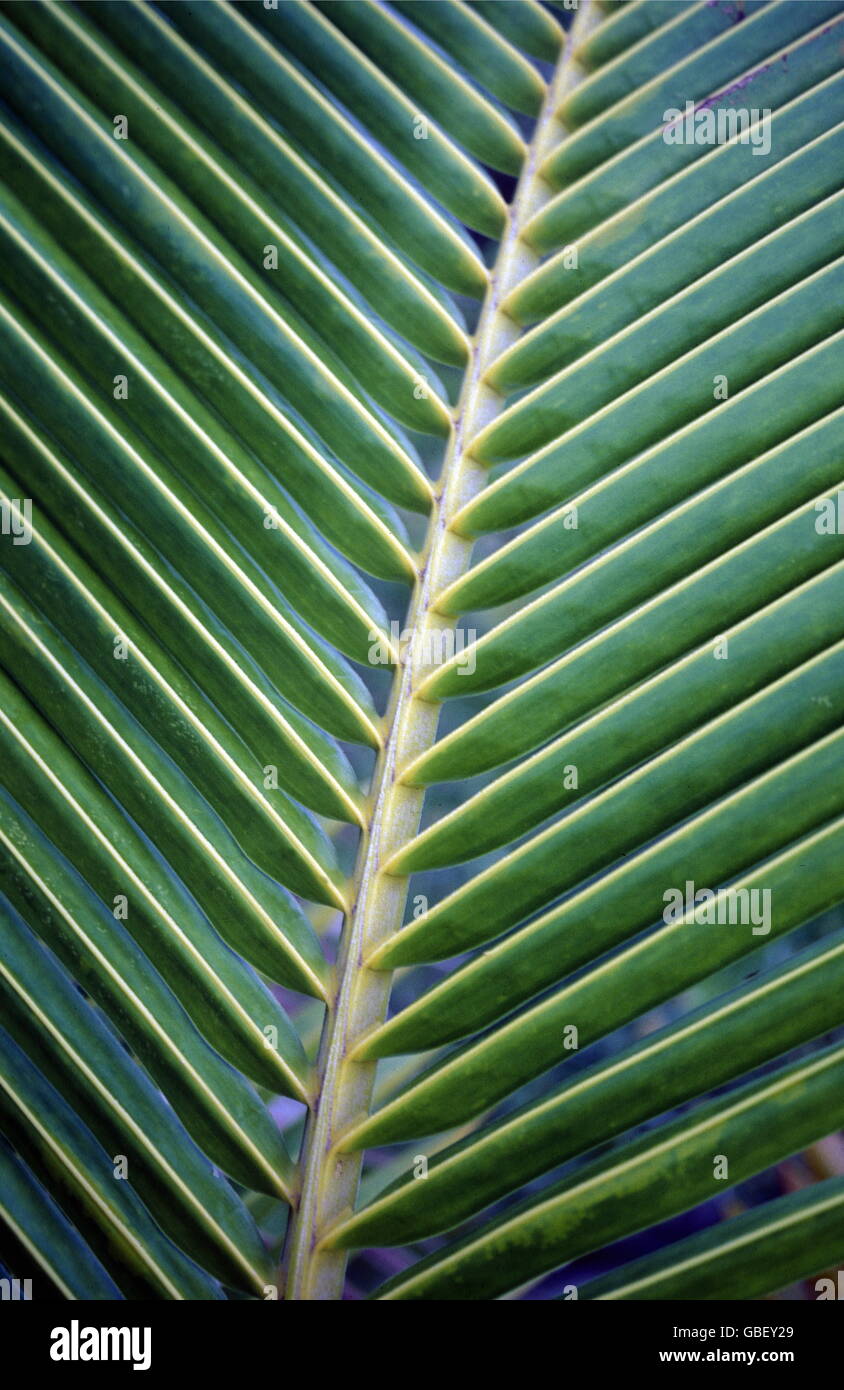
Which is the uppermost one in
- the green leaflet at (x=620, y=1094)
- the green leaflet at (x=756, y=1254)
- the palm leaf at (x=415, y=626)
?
the palm leaf at (x=415, y=626)

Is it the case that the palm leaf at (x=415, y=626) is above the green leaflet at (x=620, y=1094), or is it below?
above

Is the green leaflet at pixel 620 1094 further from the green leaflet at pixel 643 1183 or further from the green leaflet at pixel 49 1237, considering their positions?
the green leaflet at pixel 49 1237

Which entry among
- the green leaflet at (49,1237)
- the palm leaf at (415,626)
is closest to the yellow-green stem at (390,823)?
the palm leaf at (415,626)

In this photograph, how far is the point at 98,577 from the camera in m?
0.83

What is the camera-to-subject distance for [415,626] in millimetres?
812

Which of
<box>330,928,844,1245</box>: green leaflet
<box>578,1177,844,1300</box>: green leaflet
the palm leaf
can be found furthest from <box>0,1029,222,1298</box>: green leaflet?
<box>578,1177,844,1300</box>: green leaflet

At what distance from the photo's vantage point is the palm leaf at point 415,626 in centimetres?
67

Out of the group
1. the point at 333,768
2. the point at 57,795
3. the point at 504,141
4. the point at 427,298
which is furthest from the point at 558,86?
the point at 57,795

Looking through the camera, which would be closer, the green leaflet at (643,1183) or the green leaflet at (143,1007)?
the green leaflet at (643,1183)

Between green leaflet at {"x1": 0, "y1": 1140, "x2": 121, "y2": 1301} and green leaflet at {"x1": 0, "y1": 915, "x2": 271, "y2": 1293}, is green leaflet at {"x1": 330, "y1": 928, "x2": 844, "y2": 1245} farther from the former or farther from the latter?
green leaflet at {"x1": 0, "y1": 1140, "x2": 121, "y2": 1301}

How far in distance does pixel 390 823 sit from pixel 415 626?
0.56 ft

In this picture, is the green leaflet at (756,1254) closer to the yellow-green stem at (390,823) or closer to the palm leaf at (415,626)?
the palm leaf at (415,626)

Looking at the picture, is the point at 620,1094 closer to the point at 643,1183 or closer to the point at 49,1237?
the point at 643,1183

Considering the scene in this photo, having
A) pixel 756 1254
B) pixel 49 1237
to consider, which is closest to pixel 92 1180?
pixel 49 1237
